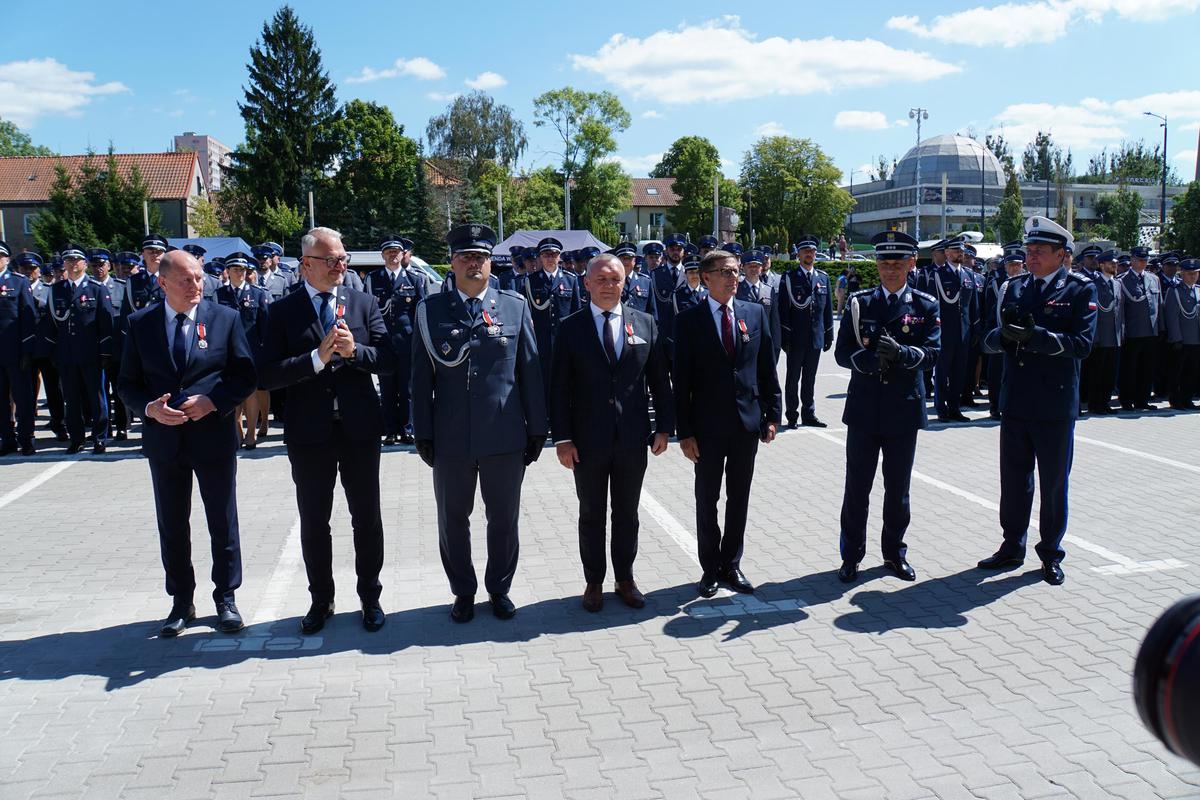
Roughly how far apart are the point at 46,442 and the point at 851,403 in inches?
399

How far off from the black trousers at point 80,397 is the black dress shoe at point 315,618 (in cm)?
657

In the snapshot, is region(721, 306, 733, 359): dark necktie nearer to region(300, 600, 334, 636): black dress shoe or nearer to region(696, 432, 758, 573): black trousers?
region(696, 432, 758, 573): black trousers

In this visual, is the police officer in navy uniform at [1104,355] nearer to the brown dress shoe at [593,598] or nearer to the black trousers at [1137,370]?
the black trousers at [1137,370]

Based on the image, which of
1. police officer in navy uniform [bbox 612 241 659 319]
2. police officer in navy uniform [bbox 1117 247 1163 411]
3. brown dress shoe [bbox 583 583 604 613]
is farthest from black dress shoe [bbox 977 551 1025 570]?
police officer in navy uniform [bbox 1117 247 1163 411]

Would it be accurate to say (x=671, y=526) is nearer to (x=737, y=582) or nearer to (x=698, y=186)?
(x=737, y=582)

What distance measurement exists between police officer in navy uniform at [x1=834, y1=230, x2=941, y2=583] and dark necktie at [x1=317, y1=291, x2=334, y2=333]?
323 cm

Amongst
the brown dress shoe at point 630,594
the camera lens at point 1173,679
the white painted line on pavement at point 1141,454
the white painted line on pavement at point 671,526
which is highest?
the camera lens at point 1173,679

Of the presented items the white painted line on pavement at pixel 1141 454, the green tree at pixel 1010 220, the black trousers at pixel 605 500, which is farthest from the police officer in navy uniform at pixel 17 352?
the green tree at pixel 1010 220

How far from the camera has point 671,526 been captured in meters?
7.27

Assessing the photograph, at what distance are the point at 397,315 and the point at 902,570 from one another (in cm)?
711

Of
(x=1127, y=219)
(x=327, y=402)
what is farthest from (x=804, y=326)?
(x=1127, y=219)

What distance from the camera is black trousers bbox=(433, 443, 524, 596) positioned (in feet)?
17.1

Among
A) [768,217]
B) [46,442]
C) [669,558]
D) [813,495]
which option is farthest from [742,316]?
[768,217]

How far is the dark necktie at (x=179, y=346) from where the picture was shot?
5.04 metres
